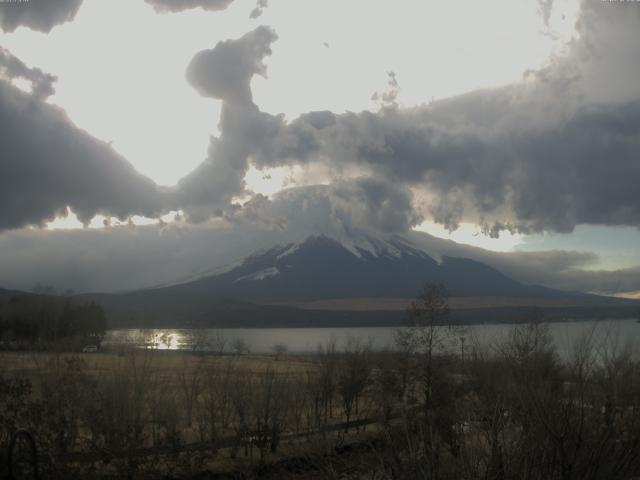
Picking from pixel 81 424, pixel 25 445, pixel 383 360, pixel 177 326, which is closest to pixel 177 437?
pixel 81 424

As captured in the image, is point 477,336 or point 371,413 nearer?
point 477,336

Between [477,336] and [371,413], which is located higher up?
[477,336]

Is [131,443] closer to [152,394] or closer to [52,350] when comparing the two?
[152,394]

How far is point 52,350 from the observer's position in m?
28.6

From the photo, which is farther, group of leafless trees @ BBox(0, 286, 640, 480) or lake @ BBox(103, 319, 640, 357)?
lake @ BBox(103, 319, 640, 357)

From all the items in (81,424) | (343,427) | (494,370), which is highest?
(494,370)

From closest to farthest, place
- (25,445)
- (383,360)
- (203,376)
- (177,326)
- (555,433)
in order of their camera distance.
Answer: (555,433)
(25,445)
(203,376)
(383,360)
(177,326)

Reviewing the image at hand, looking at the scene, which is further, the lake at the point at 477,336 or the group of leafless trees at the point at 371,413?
the lake at the point at 477,336

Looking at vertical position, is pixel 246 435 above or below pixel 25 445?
below

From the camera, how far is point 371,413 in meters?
39.6

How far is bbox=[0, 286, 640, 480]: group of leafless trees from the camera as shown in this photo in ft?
28.9

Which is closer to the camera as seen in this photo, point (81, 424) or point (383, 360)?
point (81, 424)

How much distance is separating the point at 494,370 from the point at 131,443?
13.7 metres

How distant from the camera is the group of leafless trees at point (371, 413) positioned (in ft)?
28.9
